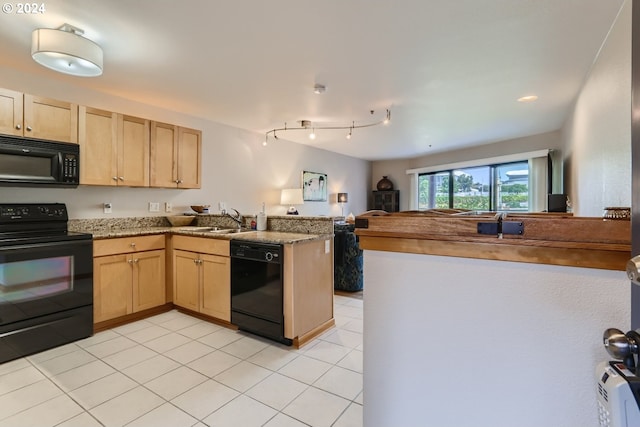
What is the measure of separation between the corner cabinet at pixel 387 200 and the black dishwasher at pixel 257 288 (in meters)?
5.48

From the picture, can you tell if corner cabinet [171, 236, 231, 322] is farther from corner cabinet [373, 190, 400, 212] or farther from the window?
corner cabinet [373, 190, 400, 212]

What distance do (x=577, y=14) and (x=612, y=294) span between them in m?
2.24

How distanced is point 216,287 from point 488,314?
2.63 metres

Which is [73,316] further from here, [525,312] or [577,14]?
[577,14]

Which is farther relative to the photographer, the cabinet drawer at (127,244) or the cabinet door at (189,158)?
the cabinet door at (189,158)

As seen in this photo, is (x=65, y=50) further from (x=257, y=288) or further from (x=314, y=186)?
(x=314, y=186)

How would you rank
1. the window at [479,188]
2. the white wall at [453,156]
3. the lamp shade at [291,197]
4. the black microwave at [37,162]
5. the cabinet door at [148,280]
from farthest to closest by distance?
1. the window at [479,188]
2. the lamp shade at [291,197]
3. the white wall at [453,156]
4. the cabinet door at [148,280]
5. the black microwave at [37,162]

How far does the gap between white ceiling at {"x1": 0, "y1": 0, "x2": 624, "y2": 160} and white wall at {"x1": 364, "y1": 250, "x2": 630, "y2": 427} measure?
5.77 feet

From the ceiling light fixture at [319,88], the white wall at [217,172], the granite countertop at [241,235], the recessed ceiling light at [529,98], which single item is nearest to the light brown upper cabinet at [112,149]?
the white wall at [217,172]

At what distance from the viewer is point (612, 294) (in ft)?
2.06

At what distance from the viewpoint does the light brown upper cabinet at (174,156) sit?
132 inches

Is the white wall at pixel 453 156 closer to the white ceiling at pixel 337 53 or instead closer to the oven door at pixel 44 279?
A: the white ceiling at pixel 337 53

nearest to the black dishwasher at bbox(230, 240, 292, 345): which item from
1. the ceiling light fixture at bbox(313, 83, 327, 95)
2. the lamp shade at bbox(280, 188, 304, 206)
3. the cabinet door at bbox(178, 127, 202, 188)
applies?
the cabinet door at bbox(178, 127, 202, 188)

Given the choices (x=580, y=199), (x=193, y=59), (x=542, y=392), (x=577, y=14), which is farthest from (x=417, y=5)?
(x=580, y=199)
